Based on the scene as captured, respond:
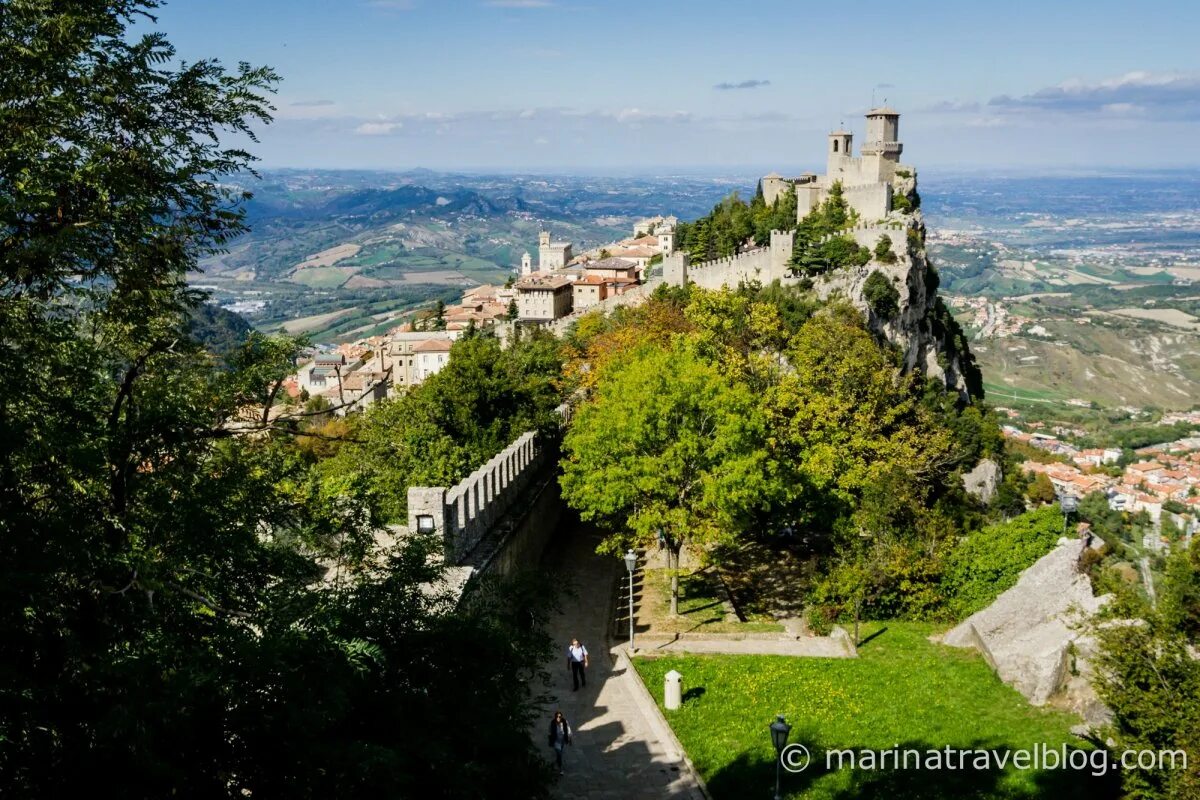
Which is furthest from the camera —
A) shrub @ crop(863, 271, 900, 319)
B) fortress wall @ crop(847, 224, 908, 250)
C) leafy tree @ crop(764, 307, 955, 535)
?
fortress wall @ crop(847, 224, 908, 250)

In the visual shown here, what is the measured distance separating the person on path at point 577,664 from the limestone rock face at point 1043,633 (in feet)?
23.3

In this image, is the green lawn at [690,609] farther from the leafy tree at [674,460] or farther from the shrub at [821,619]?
the shrub at [821,619]

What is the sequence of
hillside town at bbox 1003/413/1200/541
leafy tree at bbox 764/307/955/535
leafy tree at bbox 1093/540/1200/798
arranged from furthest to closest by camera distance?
hillside town at bbox 1003/413/1200/541, leafy tree at bbox 764/307/955/535, leafy tree at bbox 1093/540/1200/798

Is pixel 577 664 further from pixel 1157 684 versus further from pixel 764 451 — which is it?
pixel 1157 684

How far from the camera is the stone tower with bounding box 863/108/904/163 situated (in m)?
55.8

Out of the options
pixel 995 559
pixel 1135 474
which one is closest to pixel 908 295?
pixel 995 559

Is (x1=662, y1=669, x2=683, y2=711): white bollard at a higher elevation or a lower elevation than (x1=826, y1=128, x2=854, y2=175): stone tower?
lower

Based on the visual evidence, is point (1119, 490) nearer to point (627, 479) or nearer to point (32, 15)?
point (627, 479)

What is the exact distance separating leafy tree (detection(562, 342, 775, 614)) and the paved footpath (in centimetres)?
208

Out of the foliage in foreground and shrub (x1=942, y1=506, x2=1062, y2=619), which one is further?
the foliage in foreground

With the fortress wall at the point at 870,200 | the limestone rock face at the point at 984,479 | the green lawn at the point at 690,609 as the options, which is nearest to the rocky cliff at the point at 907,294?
the fortress wall at the point at 870,200

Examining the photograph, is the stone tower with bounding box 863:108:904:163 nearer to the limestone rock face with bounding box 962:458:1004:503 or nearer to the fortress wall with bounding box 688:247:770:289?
the fortress wall with bounding box 688:247:770:289

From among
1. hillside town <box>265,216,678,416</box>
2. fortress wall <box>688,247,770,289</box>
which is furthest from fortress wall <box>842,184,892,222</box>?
hillside town <box>265,216,678,416</box>

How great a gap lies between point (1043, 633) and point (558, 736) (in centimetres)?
864
